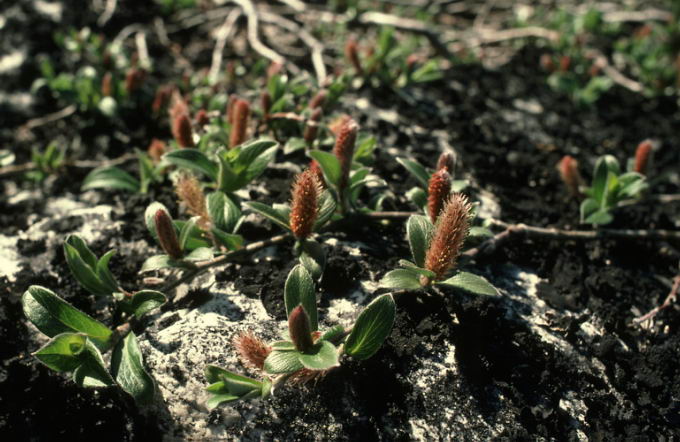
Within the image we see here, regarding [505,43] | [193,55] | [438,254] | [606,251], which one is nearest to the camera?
[438,254]

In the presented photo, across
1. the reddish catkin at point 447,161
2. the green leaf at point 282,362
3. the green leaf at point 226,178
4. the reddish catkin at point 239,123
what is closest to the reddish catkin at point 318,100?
the reddish catkin at point 239,123

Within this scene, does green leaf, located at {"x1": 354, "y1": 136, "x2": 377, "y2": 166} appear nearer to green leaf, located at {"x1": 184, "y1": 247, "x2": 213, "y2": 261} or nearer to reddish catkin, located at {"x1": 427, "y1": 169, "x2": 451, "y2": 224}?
reddish catkin, located at {"x1": 427, "y1": 169, "x2": 451, "y2": 224}

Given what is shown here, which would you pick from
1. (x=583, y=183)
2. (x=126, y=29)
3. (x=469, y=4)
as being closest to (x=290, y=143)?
(x=583, y=183)

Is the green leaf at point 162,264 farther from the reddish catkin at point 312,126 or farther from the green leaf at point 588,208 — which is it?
the green leaf at point 588,208

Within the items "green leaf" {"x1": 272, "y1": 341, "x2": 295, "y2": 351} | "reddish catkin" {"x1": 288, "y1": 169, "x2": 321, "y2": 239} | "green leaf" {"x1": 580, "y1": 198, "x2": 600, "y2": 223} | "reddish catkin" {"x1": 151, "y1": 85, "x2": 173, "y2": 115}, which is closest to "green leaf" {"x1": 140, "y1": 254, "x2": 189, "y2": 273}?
"reddish catkin" {"x1": 288, "y1": 169, "x2": 321, "y2": 239}

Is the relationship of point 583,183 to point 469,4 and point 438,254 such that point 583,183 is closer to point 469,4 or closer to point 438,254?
point 438,254

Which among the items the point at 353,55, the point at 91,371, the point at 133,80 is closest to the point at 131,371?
the point at 91,371
